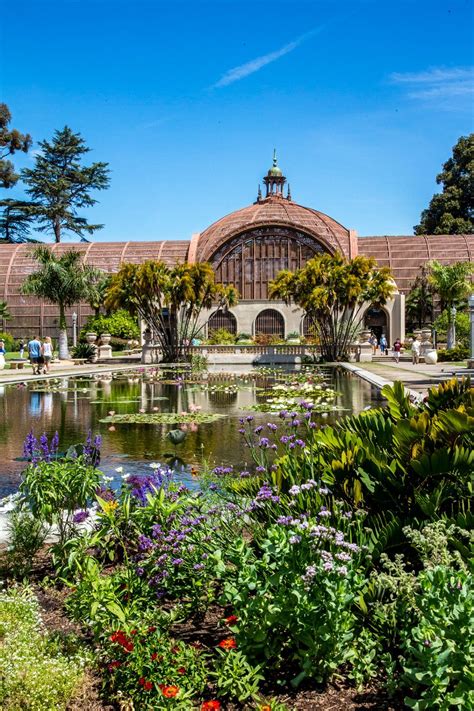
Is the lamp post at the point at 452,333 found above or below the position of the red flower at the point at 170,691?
above

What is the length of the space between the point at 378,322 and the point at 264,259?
10309 mm

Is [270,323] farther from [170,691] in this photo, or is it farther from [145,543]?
[170,691]

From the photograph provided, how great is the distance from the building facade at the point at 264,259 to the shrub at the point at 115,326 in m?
5.67

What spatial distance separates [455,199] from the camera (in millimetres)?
70812

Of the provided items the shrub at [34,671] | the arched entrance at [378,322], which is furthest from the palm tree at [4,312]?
the shrub at [34,671]

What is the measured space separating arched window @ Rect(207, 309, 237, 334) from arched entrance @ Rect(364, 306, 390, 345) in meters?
10.5

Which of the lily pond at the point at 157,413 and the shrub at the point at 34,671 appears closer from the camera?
the shrub at the point at 34,671

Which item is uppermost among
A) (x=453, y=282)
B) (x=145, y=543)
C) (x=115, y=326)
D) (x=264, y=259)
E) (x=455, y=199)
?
(x=455, y=199)

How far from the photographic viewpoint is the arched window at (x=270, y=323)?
56.7 meters

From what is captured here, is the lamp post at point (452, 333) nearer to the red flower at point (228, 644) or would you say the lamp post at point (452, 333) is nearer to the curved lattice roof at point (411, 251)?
the curved lattice roof at point (411, 251)

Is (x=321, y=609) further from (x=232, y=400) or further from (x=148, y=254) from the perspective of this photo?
(x=148, y=254)

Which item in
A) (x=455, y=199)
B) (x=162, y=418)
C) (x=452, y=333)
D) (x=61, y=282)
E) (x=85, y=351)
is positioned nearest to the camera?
(x=162, y=418)

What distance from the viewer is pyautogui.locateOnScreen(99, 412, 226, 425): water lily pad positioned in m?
13.4

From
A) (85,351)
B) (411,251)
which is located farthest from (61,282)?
(411,251)
